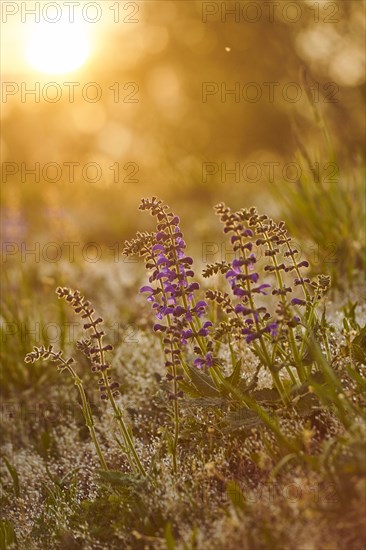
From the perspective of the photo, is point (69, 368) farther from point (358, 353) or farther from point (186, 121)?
point (186, 121)

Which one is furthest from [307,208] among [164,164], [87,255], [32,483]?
[164,164]

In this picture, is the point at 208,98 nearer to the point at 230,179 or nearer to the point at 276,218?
the point at 230,179

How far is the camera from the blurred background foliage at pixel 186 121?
28.8ft

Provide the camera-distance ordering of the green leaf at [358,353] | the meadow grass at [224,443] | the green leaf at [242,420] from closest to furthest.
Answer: the meadow grass at [224,443] < the green leaf at [242,420] < the green leaf at [358,353]

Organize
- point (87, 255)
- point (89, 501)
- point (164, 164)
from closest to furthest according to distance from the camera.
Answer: point (89, 501), point (87, 255), point (164, 164)

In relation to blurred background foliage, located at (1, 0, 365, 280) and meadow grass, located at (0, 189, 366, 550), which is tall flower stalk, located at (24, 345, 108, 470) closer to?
meadow grass, located at (0, 189, 366, 550)

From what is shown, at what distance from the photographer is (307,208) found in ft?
16.8

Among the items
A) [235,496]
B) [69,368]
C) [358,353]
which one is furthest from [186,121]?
[235,496]

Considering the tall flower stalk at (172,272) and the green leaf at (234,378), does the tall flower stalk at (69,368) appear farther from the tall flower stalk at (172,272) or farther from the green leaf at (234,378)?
the green leaf at (234,378)

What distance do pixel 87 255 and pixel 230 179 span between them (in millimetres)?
5013

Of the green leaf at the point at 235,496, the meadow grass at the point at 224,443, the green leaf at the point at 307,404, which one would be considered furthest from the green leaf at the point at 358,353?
the green leaf at the point at 235,496

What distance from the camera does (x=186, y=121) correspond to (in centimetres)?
1694

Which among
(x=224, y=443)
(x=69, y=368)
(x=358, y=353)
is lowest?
(x=224, y=443)

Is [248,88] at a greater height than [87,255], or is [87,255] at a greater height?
[248,88]
